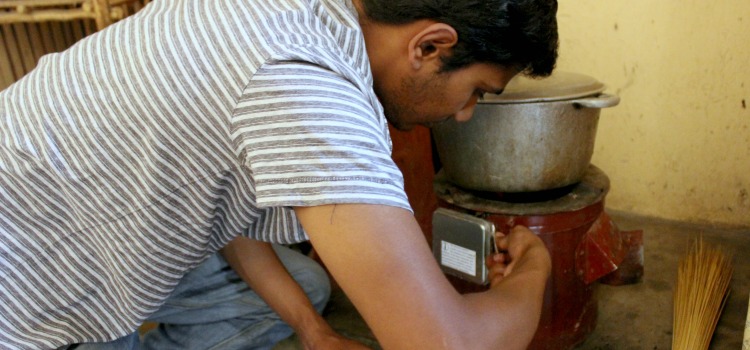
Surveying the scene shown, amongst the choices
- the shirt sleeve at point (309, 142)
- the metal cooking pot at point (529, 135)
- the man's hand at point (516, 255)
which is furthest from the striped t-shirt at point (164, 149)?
the metal cooking pot at point (529, 135)

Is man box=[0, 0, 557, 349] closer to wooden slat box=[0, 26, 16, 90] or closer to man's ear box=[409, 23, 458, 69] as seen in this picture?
man's ear box=[409, 23, 458, 69]

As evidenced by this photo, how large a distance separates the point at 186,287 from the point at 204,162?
519mm

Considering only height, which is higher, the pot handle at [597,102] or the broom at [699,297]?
the pot handle at [597,102]

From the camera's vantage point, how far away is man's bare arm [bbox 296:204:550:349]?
0.57m

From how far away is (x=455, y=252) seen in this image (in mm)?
1074

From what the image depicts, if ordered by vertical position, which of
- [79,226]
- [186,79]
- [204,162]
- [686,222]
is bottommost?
[686,222]

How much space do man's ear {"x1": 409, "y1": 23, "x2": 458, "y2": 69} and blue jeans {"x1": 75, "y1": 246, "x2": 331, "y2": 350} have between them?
0.66 meters

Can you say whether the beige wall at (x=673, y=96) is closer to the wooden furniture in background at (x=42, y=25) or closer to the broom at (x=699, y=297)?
the broom at (x=699, y=297)

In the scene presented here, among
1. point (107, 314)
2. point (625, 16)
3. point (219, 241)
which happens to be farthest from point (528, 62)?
point (625, 16)

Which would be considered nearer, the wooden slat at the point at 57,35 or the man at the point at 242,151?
the man at the point at 242,151

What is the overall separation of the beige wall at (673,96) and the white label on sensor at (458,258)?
96 centimetres

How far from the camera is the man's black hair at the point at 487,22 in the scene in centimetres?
67

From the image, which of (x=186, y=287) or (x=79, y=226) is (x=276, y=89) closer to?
(x=79, y=226)

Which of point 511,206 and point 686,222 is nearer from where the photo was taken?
point 511,206
